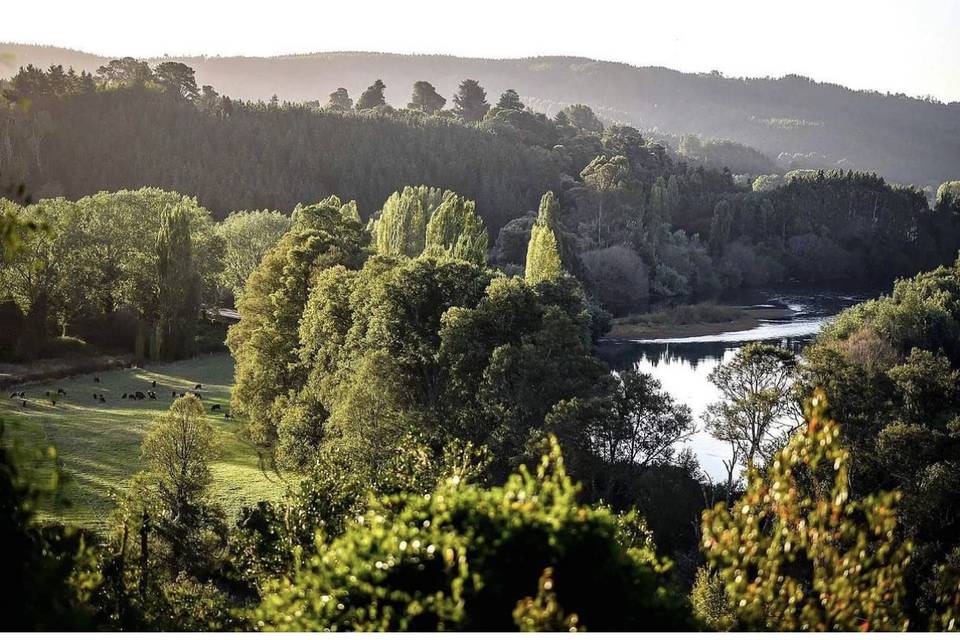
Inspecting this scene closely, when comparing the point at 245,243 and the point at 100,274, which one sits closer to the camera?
the point at 100,274

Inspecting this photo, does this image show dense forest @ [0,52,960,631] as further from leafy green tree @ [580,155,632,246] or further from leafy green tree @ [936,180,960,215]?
leafy green tree @ [936,180,960,215]

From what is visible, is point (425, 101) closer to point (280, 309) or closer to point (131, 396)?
point (131, 396)

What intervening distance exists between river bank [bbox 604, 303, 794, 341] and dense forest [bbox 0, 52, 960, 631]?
4604 millimetres

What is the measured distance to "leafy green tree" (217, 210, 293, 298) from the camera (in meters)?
66.6

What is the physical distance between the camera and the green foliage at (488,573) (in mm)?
6967

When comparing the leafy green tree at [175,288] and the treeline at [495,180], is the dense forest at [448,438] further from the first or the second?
the treeline at [495,180]

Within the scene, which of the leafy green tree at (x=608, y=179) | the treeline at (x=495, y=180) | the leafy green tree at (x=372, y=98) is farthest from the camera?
the leafy green tree at (x=372, y=98)

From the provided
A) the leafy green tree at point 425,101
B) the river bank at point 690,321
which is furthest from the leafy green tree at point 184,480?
the leafy green tree at point 425,101

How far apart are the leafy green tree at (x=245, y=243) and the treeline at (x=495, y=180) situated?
69.3 ft

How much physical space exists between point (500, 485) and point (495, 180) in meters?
92.5

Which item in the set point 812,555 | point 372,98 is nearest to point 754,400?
point 812,555

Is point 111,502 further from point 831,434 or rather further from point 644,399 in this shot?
point 831,434

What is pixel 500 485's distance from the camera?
27.8 metres

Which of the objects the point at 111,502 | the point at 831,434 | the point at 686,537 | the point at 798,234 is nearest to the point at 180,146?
the point at 798,234
